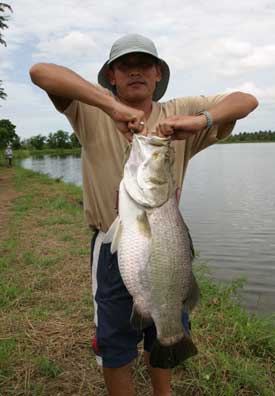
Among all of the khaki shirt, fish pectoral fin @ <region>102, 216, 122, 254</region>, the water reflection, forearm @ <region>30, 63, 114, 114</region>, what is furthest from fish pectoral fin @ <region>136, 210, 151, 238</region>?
the water reflection

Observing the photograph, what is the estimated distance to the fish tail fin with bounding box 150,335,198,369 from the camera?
2475 millimetres

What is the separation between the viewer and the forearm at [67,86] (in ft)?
8.00

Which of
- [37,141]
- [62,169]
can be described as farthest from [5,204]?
[37,141]

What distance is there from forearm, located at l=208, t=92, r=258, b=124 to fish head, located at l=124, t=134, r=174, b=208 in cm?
56

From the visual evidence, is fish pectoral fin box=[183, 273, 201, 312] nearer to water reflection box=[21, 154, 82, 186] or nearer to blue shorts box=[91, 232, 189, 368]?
blue shorts box=[91, 232, 189, 368]

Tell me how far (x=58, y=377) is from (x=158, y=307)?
1.64 metres

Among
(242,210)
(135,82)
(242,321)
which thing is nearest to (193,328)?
(242,321)

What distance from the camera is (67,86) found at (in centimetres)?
244

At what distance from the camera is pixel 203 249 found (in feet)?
30.8

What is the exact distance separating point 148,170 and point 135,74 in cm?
77

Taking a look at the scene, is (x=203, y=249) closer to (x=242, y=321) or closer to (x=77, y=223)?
(x=77, y=223)

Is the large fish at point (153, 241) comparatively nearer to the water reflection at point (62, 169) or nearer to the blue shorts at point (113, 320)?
the blue shorts at point (113, 320)

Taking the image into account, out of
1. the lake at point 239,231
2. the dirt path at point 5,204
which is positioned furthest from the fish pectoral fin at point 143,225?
the dirt path at point 5,204

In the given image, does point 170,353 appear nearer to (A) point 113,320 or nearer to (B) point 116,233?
(A) point 113,320
